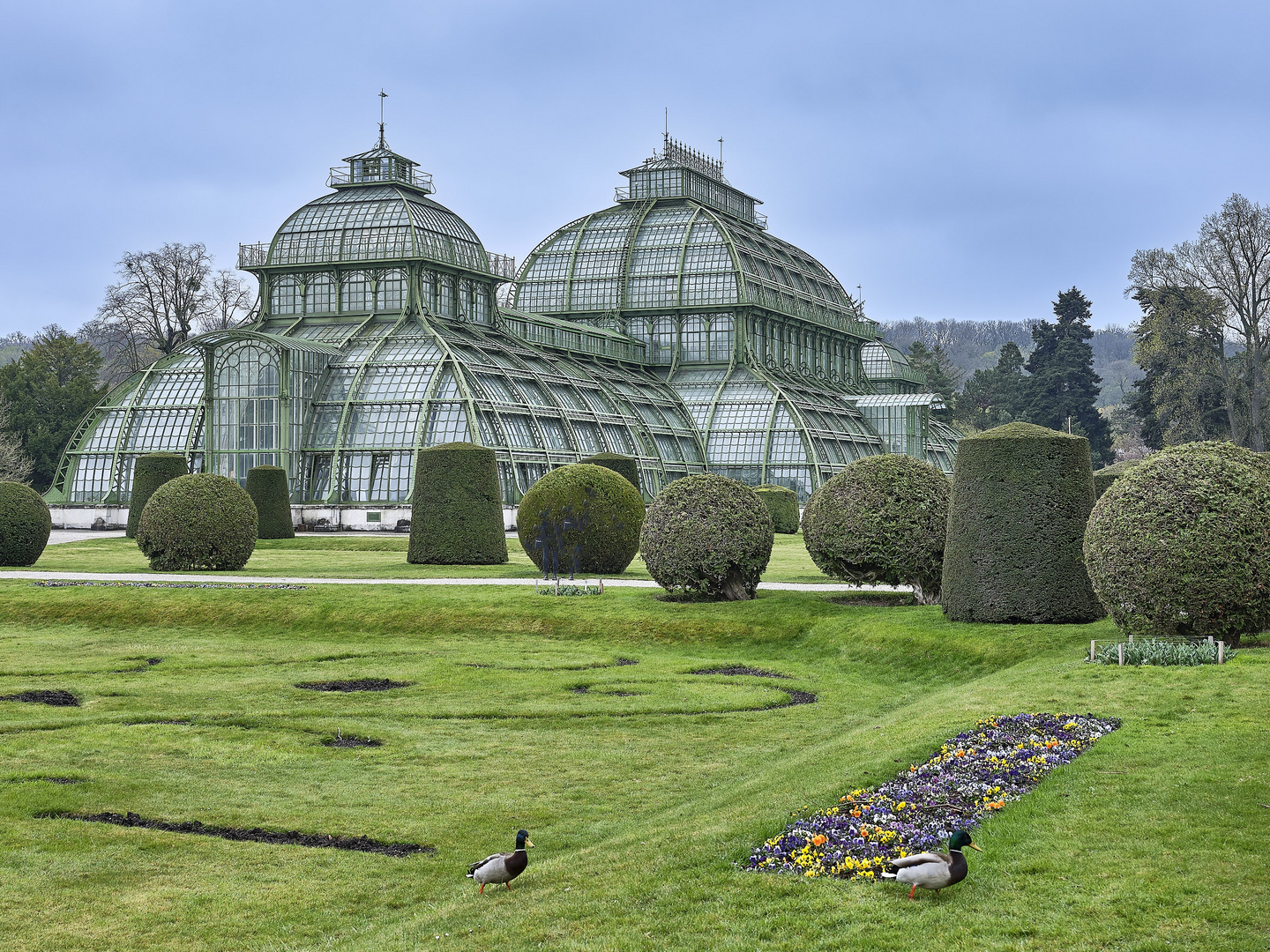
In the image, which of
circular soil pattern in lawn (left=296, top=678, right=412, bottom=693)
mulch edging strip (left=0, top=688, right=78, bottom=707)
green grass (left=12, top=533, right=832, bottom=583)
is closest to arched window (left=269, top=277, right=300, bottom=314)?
green grass (left=12, top=533, right=832, bottom=583)

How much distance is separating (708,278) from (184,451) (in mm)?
34842

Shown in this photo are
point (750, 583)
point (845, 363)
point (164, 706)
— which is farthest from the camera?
point (845, 363)

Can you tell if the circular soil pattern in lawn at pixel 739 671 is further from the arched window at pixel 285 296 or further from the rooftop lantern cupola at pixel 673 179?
the rooftop lantern cupola at pixel 673 179

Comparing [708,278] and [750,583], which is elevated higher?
[708,278]

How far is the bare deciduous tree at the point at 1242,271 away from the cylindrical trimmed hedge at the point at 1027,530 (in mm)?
46794

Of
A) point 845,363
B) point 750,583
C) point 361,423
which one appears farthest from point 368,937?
point 845,363

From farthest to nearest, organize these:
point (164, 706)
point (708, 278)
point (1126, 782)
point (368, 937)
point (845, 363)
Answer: point (845, 363), point (708, 278), point (164, 706), point (1126, 782), point (368, 937)

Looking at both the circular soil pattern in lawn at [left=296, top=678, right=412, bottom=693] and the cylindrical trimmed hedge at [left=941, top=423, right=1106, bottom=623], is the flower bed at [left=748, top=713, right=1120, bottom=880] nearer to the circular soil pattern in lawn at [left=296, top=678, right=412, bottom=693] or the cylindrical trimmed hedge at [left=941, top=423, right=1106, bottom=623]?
the cylindrical trimmed hedge at [left=941, top=423, right=1106, bottom=623]

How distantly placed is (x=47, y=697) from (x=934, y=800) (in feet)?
40.0

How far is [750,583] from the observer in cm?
2588

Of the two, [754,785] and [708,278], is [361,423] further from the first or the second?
[754,785]

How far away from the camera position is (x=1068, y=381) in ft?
331

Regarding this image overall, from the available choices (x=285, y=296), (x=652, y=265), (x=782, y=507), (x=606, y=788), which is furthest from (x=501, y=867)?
(x=652, y=265)

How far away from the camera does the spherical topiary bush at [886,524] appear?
2386 cm
